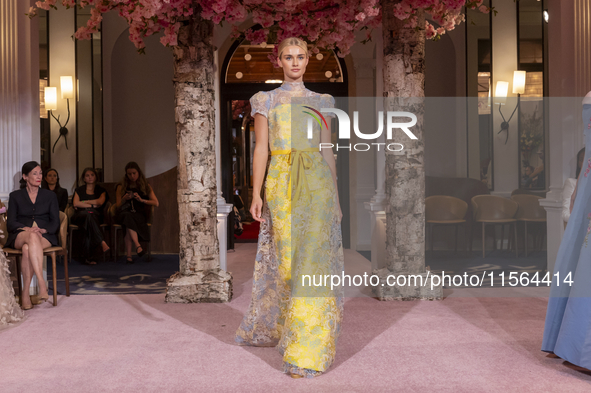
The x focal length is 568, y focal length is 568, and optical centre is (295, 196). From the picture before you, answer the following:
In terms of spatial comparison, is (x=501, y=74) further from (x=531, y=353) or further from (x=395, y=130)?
(x=531, y=353)

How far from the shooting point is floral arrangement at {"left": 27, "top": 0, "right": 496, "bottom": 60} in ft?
13.9

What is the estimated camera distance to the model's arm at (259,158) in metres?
3.14

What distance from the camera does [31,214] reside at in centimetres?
479

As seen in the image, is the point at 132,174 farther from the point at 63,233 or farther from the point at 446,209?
the point at 446,209

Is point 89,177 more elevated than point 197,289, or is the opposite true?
point 89,177

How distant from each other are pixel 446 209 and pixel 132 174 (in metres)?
4.10

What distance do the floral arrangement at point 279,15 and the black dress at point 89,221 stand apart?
304 centimetres

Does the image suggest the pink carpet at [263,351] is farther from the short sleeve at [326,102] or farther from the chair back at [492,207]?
the chair back at [492,207]

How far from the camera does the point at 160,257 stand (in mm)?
7617

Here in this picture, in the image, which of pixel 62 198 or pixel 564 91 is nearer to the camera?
pixel 564 91

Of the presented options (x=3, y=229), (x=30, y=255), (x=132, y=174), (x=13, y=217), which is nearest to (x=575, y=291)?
(x=30, y=255)

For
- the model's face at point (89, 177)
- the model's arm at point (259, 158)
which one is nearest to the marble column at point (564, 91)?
the model's arm at point (259, 158)

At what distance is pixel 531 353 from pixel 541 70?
6.30m

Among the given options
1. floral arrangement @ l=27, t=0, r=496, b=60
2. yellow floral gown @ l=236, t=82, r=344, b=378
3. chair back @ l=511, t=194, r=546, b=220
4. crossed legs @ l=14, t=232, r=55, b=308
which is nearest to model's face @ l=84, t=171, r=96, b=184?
crossed legs @ l=14, t=232, r=55, b=308
